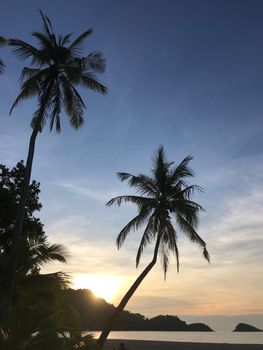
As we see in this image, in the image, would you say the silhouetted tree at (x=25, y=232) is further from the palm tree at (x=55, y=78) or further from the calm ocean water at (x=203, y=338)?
the calm ocean water at (x=203, y=338)

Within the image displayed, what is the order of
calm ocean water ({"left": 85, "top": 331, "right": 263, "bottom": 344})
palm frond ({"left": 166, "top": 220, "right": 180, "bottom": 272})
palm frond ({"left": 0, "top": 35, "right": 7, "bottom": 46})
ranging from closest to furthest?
palm frond ({"left": 0, "top": 35, "right": 7, "bottom": 46})
palm frond ({"left": 166, "top": 220, "right": 180, "bottom": 272})
calm ocean water ({"left": 85, "top": 331, "right": 263, "bottom": 344})

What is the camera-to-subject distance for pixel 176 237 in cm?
3052

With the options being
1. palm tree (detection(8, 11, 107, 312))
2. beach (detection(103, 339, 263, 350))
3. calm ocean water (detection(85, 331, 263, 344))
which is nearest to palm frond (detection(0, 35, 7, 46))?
palm tree (detection(8, 11, 107, 312))

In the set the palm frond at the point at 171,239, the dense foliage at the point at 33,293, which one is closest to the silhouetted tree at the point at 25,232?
the dense foliage at the point at 33,293

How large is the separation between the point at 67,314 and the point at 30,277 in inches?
345

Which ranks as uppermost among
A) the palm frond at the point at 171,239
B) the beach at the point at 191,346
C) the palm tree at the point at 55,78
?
the palm tree at the point at 55,78

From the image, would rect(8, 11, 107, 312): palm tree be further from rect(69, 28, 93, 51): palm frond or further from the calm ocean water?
the calm ocean water

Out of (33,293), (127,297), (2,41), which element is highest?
(2,41)

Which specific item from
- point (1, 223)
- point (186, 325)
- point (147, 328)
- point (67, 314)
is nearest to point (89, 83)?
point (1, 223)

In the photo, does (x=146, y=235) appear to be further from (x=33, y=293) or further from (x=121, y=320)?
(x=121, y=320)

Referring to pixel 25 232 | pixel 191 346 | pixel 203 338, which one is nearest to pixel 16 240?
pixel 25 232

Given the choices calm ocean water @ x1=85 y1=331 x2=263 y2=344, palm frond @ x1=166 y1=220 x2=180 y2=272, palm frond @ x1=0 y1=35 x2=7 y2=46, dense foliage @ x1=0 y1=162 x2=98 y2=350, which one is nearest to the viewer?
dense foliage @ x1=0 y1=162 x2=98 y2=350

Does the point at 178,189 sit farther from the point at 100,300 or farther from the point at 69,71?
the point at 100,300

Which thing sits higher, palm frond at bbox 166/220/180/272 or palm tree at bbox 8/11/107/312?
palm tree at bbox 8/11/107/312
